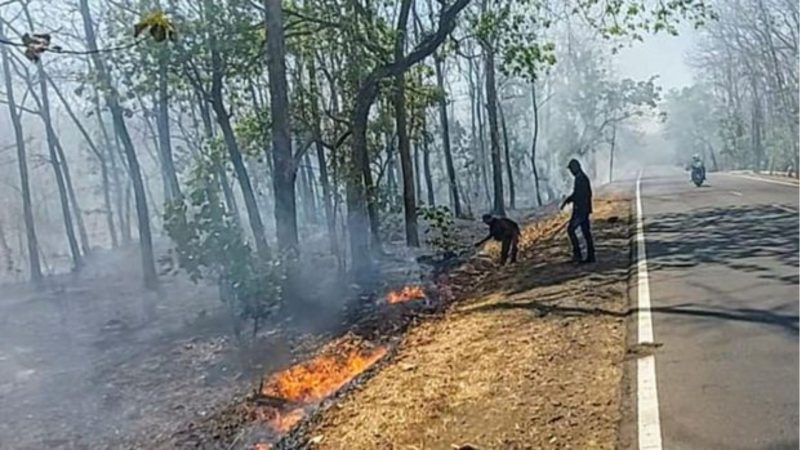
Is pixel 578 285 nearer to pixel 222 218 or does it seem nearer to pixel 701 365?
pixel 701 365

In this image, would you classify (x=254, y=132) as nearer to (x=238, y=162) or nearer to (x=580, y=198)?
(x=238, y=162)

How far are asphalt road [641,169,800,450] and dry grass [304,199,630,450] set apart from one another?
50 centimetres

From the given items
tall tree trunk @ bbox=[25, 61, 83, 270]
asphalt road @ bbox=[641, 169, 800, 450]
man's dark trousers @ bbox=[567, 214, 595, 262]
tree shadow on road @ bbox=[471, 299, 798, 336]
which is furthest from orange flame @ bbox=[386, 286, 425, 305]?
tall tree trunk @ bbox=[25, 61, 83, 270]

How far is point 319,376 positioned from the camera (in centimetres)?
1272

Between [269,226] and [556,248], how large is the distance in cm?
2774

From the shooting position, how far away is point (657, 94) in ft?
217

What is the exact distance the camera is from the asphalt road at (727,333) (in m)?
5.52

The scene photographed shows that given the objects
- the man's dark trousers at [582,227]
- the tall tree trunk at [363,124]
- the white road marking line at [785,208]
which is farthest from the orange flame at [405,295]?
the white road marking line at [785,208]

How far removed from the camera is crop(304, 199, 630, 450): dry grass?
6199 mm

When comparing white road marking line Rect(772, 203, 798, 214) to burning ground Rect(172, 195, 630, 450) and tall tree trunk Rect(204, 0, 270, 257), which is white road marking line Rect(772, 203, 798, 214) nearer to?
burning ground Rect(172, 195, 630, 450)

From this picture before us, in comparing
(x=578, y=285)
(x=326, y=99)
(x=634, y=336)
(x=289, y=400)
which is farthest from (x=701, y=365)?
(x=326, y=99)

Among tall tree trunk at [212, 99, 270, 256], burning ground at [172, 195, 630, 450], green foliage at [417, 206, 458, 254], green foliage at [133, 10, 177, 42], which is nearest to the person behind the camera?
green foliage at [133, 10, 177, 42]

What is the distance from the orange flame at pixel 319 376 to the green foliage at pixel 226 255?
2.94 metres

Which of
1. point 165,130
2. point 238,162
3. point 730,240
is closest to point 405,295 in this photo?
point 730,240
